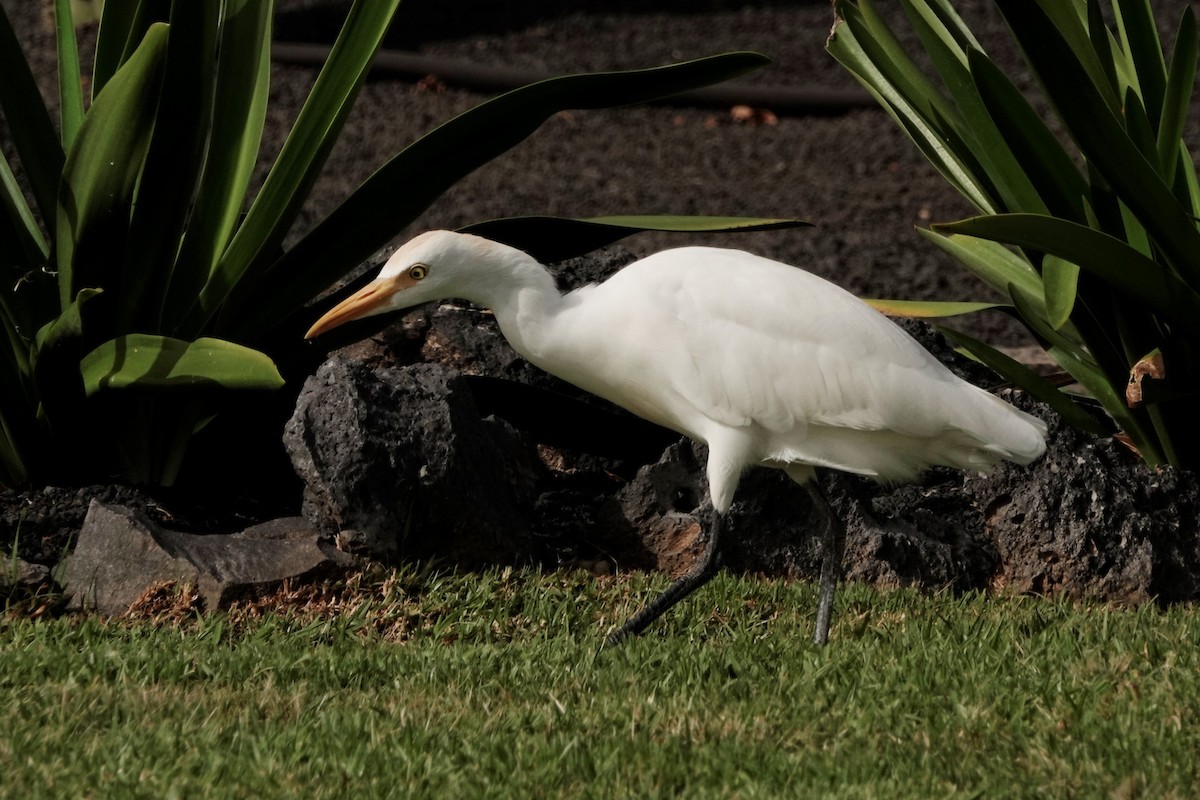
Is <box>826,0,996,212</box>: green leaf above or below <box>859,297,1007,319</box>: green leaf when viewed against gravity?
above

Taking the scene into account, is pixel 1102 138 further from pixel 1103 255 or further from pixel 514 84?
pixel 514 84

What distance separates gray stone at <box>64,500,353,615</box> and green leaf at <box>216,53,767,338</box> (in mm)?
753

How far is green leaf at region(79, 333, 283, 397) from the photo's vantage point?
3867mm

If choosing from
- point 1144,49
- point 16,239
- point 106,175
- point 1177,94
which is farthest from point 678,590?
point 1144,49

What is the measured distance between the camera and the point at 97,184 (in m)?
4.06

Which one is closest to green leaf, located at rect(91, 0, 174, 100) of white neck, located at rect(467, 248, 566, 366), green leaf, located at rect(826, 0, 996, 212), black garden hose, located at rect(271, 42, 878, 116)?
white neck, located at rect(467, 248, 566, 366)

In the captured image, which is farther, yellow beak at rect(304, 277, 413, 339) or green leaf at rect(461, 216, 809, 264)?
green leaf at rect(461, 216, 809, 264)

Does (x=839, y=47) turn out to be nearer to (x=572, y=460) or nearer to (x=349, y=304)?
(x=572, y=460)

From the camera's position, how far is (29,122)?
4234mm

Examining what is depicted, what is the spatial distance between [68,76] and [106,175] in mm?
740

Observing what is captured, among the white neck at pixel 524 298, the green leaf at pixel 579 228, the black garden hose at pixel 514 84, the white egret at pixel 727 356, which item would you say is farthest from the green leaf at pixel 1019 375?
the black garden hose at pixel 514 84

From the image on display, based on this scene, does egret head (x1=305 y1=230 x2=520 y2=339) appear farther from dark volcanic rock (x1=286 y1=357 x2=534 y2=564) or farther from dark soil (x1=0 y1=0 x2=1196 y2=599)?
dark soil (x1=0 y1=0 x2=1196 y2=599)

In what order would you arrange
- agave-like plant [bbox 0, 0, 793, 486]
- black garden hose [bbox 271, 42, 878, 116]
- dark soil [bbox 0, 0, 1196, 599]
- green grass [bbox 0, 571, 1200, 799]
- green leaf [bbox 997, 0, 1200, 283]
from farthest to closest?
black garden hose [bbox 271, 42, 878, 116]
dark soil [bbox 0, 0, 1196, 599]
agave-like plant [bbox 0, 0, 793, 486]
green leaf [bbox 997, 0, 1200, 283]
green grass [bbox 0, 571, 1200, 799]

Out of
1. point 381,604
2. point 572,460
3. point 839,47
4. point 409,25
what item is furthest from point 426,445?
point 409,25
